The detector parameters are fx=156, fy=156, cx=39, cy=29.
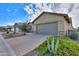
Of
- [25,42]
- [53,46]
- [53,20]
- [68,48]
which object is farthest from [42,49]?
[53,20]

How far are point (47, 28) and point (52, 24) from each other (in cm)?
12

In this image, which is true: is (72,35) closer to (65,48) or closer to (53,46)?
(65,48)

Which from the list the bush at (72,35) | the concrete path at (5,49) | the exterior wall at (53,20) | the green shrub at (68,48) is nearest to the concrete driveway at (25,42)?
the concrete path at (5,49)

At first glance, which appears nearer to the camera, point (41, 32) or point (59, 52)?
point (59, 52)

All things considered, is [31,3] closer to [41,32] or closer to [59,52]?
[41,32]

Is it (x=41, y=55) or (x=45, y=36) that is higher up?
(x=45, y=36)

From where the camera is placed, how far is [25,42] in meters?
2.92

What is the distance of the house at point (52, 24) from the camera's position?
2.89 m

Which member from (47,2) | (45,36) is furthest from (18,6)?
(45,36)

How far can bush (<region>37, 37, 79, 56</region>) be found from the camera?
9.25 feet

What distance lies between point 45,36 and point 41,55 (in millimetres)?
358

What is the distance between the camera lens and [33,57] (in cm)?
284

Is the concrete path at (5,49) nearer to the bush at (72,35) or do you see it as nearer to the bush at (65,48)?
the bush at (65,48)

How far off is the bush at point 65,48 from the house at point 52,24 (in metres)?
0.17
